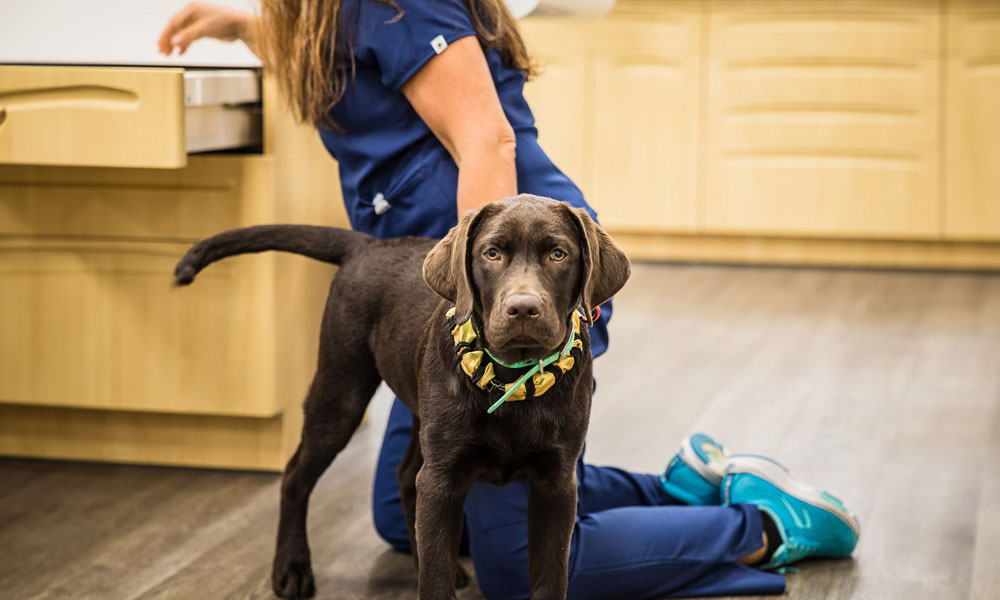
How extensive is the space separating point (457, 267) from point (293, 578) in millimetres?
754

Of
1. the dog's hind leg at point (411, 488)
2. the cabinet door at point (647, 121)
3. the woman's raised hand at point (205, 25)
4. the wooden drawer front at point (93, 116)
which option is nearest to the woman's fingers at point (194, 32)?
the woman's raised hand at point (205, 25)

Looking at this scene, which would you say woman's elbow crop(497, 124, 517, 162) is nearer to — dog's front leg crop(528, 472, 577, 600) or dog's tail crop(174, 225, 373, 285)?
dog's tail crop(174, 225, 373, 285)

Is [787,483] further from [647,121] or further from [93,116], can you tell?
[647,121]

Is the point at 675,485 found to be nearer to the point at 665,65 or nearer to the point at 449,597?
the point at 449,597

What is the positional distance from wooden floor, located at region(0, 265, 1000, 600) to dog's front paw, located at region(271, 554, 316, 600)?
0.11 feet

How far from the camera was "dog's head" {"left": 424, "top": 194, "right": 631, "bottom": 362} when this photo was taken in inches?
47.5

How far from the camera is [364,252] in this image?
1.67 meters

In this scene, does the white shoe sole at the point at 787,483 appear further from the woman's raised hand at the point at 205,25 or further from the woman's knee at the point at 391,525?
the woman's raised hand at the point at 205,25

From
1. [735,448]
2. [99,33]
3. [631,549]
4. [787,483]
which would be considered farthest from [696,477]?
[99,33]

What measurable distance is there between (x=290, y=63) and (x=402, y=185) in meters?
0.25

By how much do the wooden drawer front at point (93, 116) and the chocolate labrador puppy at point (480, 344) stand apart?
0.40 meters

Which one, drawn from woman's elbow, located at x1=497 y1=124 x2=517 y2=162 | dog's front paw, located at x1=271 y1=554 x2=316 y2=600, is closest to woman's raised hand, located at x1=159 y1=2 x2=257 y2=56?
woman's elbow, located at x1=497 y1=124 x2=517 y2=162

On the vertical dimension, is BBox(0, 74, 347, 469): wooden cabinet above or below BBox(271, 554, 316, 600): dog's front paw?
above

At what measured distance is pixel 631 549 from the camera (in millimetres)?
1726
